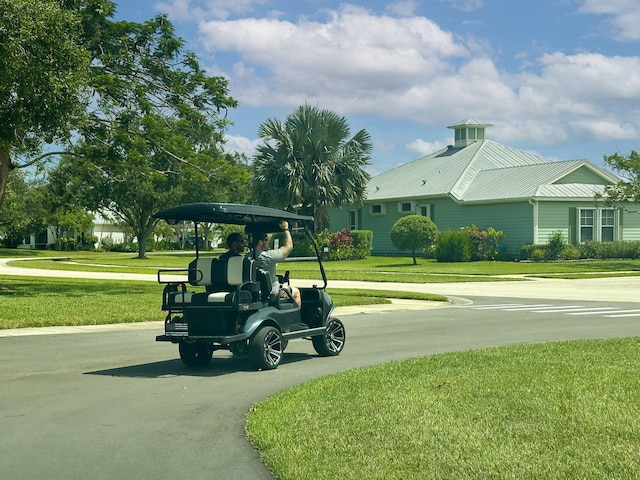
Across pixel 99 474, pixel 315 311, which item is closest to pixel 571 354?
pixel 315 311

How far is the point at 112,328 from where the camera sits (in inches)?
684

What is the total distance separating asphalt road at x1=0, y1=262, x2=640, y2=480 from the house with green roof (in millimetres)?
25044

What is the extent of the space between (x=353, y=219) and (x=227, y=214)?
153 ft

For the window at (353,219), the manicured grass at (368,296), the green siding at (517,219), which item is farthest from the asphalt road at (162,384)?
the window at (353,219)

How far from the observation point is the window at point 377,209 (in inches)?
2179

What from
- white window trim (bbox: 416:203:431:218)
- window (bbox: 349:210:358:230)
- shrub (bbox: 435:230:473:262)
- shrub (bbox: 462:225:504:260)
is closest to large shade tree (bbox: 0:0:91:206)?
shrub (bbox: 435:230:473:262)

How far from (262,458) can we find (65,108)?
1542cm

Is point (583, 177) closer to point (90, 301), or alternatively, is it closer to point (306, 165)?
point (306, 165)

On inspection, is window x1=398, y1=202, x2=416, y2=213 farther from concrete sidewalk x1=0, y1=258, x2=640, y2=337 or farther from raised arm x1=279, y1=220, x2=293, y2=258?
raised arm x1=279, y1=220, x2=293, y2=258

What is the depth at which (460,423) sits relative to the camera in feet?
24.3

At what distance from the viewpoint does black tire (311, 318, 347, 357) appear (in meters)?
12.8

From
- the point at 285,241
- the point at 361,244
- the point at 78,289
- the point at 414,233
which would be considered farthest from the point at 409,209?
the point at 285,241

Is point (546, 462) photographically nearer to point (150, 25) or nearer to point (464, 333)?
point (464, 333)

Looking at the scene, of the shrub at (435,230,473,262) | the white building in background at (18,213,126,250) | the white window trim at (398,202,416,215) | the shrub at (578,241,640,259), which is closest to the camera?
the shrub at (435,230,473,262)
